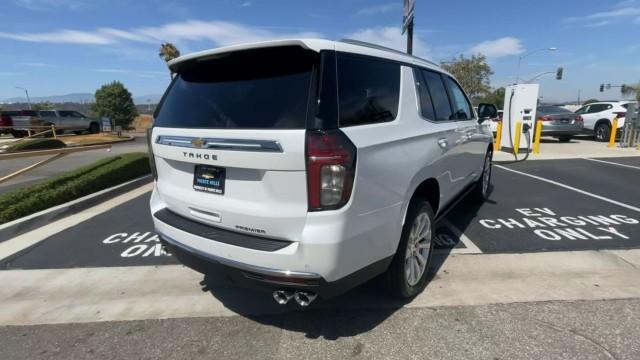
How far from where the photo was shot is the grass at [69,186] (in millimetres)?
5152

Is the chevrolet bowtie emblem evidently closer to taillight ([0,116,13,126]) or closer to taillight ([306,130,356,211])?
taillight ([306,130,356,211])

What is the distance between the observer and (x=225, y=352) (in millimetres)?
2438

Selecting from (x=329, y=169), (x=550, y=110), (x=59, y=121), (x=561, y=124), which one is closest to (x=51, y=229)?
(x=329, y=169)

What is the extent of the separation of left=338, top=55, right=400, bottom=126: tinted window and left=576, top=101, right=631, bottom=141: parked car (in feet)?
56.1

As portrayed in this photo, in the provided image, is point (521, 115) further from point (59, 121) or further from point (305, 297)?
point (59, 121)

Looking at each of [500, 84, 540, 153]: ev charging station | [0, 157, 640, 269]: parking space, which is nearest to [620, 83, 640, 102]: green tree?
[500, 84, 540, 153]: ev charging station

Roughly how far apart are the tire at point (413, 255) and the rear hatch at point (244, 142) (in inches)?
38.0

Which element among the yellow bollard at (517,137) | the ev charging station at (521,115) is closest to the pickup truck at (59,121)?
the ev charging station at (521,115)

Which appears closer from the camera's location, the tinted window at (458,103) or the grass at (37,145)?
the tinted window at (458,103)

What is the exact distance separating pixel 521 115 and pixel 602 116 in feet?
21.8

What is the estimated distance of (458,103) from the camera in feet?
14.1

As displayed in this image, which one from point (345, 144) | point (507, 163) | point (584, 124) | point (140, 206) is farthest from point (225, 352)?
point (584, 124)

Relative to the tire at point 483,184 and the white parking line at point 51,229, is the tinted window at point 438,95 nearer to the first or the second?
the tire at point 483,184

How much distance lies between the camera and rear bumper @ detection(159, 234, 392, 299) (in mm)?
2113
